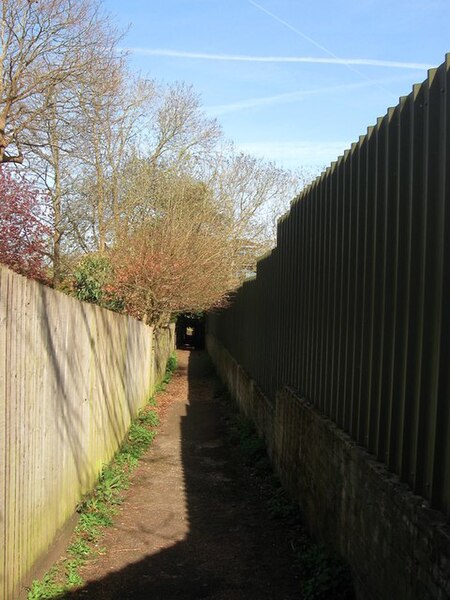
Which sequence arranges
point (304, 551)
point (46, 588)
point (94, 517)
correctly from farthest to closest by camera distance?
point (94, 517) < point (304, 551) < point (46, 588)

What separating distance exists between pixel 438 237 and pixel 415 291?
369 mm

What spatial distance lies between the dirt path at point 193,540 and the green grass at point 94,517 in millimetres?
105

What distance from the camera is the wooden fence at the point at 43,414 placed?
3.51 m

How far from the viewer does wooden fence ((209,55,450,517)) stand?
2994 millimetres

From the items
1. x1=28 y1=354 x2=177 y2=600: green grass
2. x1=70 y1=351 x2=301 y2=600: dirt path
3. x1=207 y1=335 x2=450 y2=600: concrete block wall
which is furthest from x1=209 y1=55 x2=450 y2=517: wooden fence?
x1=28 y1=354 x2=177 y2=600: green grass

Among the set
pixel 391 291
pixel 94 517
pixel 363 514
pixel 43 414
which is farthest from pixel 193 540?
pixel 391 291

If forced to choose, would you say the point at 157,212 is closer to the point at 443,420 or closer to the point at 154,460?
the point at 154,460

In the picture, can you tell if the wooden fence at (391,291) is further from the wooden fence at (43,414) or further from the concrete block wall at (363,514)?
the wooden fence at (43,414)

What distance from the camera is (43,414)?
175 inches

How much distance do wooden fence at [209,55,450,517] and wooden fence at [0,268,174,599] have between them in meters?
2.20

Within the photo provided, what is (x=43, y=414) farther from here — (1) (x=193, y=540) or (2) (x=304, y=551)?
(2) (x=304, y=551)

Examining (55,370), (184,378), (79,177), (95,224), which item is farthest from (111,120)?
(55,370)

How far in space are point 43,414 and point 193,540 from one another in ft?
6.87

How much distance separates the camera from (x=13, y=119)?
43.6 ft
